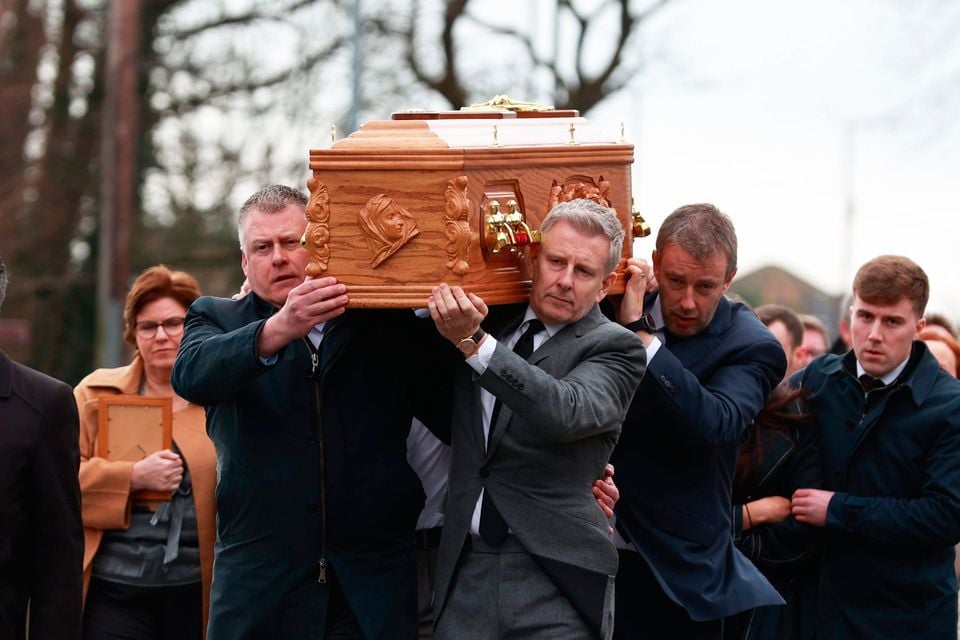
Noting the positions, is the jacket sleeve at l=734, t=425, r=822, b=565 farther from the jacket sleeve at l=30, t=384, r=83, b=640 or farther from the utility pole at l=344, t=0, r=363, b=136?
the utility pole at l=344, t=0, r=363, b=136

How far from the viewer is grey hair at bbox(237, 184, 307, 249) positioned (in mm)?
5445

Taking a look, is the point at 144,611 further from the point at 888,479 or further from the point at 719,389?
the point at 888,479

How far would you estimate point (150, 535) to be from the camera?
6.43 meters

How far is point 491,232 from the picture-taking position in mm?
4906

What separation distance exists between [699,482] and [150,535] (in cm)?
208

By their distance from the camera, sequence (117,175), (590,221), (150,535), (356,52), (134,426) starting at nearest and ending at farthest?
(590,221), (150,535), (134,426), (356,52), (117,175)

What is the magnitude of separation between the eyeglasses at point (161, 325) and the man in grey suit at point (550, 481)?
2124 millimetres

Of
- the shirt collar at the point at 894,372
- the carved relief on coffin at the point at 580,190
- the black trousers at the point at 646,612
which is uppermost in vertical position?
the carved relief on coffin at the point at 580,190

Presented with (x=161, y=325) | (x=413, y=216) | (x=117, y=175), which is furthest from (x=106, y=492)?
(x=117, y=175)

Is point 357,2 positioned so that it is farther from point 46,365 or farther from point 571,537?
point 571,537

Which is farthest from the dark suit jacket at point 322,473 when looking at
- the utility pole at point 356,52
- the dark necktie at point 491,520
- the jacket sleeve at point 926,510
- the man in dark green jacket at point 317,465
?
the utility pole at point 356,52

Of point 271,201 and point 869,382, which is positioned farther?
point 869,382

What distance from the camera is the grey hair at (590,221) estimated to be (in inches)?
195

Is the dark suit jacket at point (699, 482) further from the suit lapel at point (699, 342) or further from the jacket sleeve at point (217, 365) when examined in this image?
the jacket sleeve at point (217, 365)
